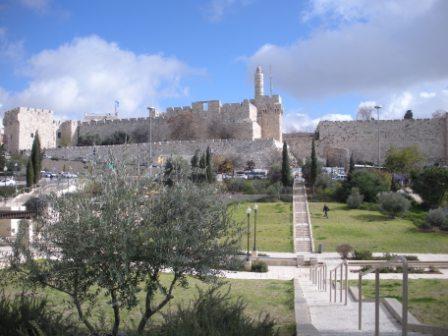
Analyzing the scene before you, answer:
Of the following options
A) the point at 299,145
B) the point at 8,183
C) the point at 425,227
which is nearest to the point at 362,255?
the point at 425,227

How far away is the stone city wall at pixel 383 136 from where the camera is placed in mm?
44906

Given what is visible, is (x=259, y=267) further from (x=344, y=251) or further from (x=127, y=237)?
(x=127, y=237)

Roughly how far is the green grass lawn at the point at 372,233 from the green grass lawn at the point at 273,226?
1.14m

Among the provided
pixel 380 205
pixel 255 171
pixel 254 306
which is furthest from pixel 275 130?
pixel 254 306

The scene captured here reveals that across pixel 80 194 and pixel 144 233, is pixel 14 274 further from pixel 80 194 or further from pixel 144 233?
pixel 144 233

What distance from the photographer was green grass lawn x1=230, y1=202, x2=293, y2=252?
1878cm

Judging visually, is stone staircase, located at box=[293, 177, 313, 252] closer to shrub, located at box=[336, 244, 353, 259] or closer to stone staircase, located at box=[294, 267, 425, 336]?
shrub, located at box=[336, 244, 353, 259]

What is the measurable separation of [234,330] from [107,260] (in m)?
1.29

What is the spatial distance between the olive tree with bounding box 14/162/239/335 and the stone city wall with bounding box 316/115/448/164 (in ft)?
139

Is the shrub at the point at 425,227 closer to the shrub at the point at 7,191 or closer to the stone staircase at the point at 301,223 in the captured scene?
the stone staircase at the point at 301,223

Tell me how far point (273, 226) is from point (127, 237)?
58.2 ft

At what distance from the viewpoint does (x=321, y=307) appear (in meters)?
7.44

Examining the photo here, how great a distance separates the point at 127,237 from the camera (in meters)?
4.55

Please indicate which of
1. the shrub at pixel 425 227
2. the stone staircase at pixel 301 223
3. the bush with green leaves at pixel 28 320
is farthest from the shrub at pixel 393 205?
the bush with green leaves at pixel 28 320
